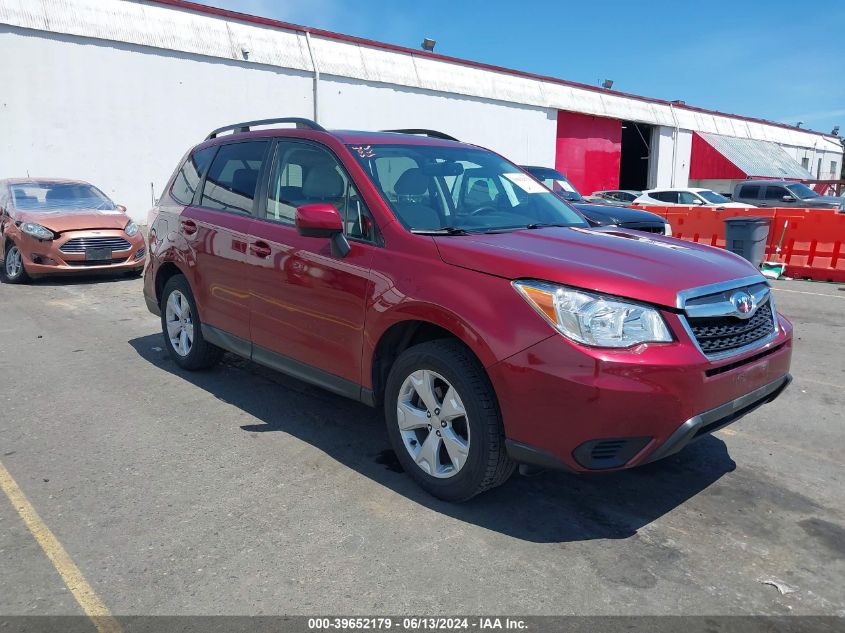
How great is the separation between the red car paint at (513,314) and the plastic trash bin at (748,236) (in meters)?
9.08

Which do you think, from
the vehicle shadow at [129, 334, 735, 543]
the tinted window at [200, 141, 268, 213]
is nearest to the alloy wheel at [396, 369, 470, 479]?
the vehicle shadow at [129, 334, 735, 543]

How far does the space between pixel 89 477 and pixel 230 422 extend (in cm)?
102

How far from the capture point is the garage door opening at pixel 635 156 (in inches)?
1433

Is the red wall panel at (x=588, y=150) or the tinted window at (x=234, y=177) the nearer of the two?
the tinted window at (x=234, y=177)

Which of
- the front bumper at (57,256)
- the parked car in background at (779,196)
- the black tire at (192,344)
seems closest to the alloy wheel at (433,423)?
the black tire at (192,344)

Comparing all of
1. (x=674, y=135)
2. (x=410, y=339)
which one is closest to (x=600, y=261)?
(x=410, y=339)

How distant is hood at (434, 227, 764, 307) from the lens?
3.00 m

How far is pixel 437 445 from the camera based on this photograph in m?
3.46

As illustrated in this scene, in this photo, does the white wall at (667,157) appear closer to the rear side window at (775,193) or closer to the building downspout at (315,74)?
the rear side window at (775,193)

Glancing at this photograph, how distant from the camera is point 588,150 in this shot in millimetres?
31891

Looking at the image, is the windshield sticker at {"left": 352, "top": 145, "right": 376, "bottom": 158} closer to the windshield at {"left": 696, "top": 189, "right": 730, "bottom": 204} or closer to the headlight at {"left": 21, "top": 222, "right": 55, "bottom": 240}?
the headlight at {"left": 21, "top": 222, "right": 55, "bottom": 240}

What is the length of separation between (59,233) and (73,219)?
0.38 metres

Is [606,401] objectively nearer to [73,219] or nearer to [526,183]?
[526,183]

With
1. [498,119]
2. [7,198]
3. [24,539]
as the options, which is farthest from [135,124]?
[24,539]
